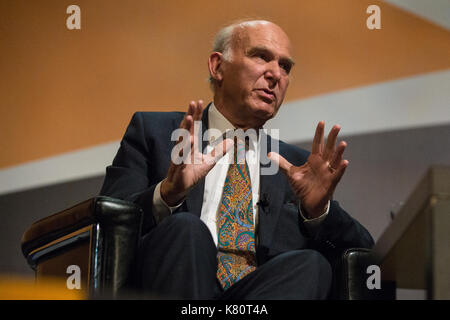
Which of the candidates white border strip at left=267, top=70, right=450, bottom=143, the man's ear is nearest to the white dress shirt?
the man's ear

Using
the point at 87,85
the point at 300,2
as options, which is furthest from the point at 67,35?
the point at 300,2

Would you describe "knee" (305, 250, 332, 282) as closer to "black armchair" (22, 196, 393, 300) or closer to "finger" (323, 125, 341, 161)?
"black armchair" (22, 196, 393, 300)

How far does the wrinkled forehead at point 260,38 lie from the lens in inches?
91.4

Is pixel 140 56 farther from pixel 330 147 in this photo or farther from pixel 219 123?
pixel 330 147

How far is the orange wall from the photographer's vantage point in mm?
3047

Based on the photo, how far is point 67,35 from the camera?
3.13 metres

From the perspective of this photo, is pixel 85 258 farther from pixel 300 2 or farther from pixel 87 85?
pixel 300 2

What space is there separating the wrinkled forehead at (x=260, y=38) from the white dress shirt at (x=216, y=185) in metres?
0.26

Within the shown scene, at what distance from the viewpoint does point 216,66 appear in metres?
2.45

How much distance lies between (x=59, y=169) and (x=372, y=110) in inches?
59.9

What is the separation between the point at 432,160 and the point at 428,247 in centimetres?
181

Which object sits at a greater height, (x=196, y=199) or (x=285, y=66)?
(x=285, y=66)

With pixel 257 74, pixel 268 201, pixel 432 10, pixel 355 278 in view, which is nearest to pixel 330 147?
pixel 268 201

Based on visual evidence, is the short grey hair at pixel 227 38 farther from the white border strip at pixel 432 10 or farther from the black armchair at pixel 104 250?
the white border strip at pixel 432 10
